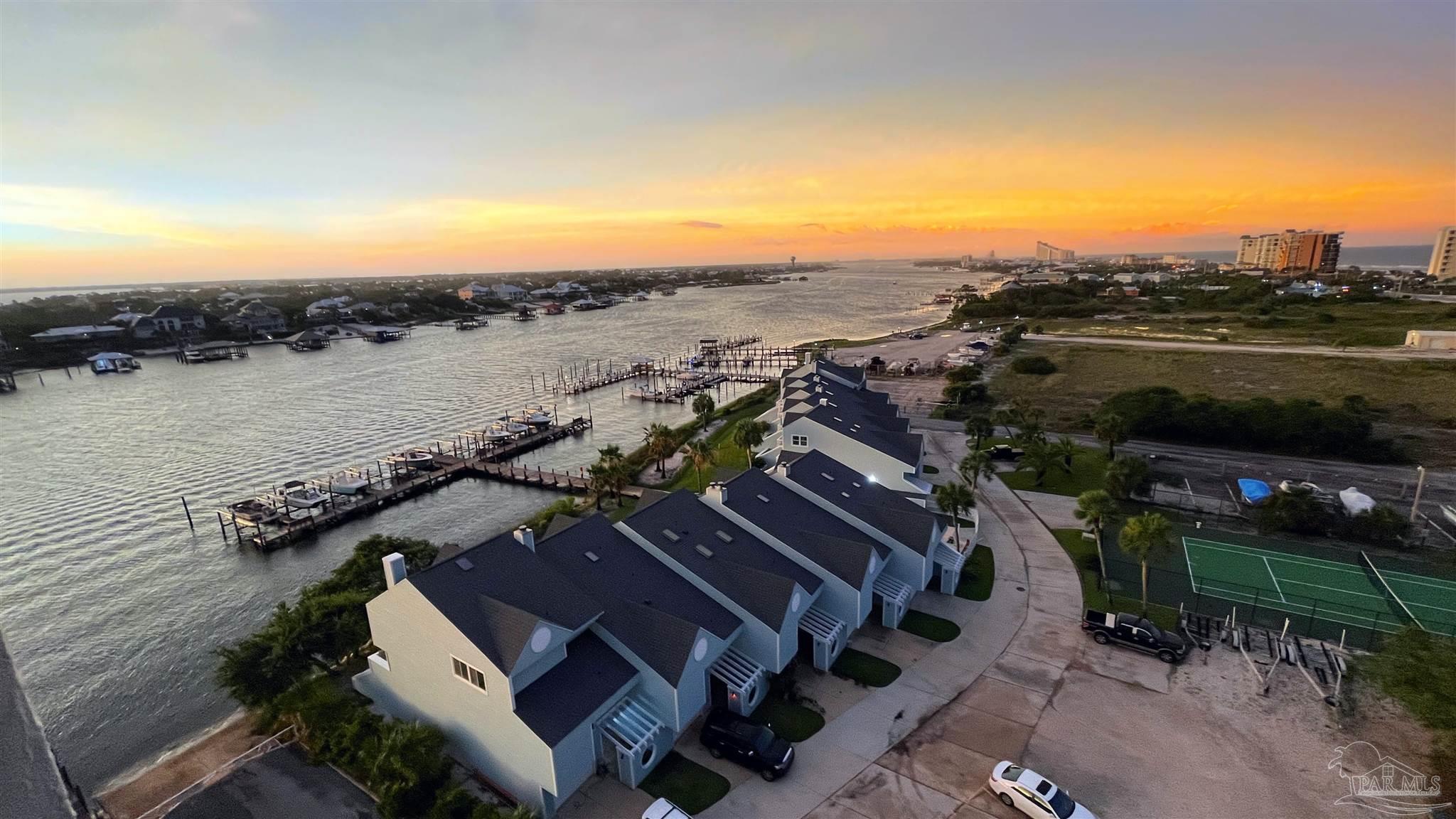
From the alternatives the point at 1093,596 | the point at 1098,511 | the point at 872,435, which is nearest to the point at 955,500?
the point at 1098,511

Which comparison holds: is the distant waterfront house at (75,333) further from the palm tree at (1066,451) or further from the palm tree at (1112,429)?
the palm tree at (1112,429)

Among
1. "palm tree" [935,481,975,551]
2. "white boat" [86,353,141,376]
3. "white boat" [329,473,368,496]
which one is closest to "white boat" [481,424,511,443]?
"white boat" [329,473,368,496]

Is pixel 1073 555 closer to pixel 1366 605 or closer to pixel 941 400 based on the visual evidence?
pixel 1366 605

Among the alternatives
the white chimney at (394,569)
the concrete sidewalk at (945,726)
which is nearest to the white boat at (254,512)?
the white chimney at (394,569)

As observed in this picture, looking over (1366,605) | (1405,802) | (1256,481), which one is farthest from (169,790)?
(1256,481)

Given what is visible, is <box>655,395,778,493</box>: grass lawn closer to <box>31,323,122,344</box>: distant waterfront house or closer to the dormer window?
the dormer window

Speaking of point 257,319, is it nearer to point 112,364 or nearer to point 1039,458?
point 112,364
